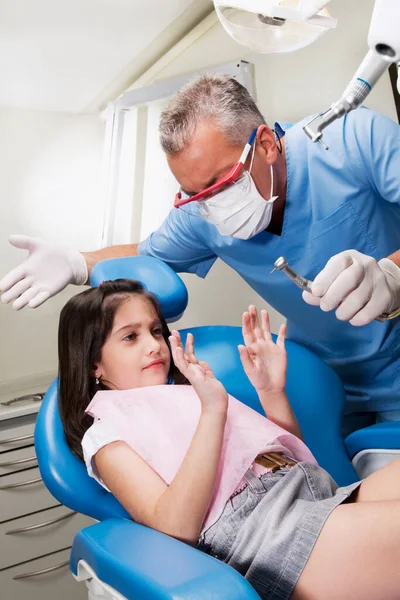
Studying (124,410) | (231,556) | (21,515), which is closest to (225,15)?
(124,410)

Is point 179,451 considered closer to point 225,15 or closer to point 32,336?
point 225,15

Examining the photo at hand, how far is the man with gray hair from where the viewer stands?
4.33 feet

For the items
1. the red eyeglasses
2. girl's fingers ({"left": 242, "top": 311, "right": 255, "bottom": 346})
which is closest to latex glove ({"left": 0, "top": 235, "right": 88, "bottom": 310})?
the red eyeglasses

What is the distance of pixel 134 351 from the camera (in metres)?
1.33

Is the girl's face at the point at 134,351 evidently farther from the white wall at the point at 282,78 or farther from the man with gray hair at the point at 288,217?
the white wall at the point at 282,78

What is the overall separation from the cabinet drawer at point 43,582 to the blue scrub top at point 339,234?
1.18m

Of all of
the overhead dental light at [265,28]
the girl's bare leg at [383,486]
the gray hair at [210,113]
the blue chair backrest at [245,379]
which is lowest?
the girl's bare leg at [383,486]

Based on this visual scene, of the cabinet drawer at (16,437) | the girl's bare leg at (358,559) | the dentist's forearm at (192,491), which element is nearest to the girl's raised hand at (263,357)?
the dentist's forearm at (192,491)

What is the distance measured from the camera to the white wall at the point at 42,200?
2594mm

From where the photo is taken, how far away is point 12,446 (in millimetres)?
1994

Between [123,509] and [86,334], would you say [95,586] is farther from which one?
[86,334]

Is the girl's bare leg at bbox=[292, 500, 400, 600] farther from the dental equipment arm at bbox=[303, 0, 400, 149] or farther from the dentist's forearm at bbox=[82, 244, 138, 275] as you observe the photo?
the dentist's forearm at bbox=[82, 244, 138, 275]

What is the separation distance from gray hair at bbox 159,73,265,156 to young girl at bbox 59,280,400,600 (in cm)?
36

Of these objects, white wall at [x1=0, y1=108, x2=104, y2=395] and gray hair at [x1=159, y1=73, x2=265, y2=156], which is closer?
gray hair at [x1=159, y1=73, x2=265, y2=156]
